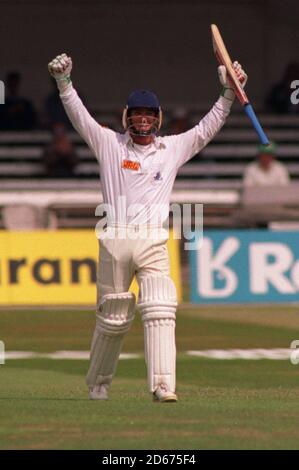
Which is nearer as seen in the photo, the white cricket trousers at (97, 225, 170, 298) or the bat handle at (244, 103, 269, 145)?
the white cricket trousers at (97, 225, 170, 298)

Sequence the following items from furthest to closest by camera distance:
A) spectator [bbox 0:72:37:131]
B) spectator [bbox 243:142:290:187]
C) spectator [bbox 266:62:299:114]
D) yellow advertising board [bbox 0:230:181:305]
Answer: spectator [bbox 266:62:299:114] < spectator [bbox 0:72:37:131] < spectator [bbox 243:142:290:187] < yellow advertising board [bbox 0:230:181:305]

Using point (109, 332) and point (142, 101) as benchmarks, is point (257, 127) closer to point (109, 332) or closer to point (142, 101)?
point (142, 101)

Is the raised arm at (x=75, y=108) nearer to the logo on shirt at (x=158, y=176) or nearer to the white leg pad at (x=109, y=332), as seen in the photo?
the logo on shirt at (x=158, y=176)

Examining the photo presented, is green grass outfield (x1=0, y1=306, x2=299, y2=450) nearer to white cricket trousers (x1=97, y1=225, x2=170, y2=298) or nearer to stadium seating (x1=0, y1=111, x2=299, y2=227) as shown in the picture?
white cricket trousers (x1=97, y1=225, x2=170, y2=298)

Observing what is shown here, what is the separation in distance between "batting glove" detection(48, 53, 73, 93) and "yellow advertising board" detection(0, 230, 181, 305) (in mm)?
9536

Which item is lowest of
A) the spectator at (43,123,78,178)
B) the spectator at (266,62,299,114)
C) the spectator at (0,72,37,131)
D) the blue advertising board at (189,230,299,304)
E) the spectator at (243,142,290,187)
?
the blue advertising board at (189,230,299,304)

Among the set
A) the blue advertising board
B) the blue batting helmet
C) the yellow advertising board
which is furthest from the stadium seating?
the blue batting helmet

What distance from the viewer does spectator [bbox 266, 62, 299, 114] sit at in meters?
25.3

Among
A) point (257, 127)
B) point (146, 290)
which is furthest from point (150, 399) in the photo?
point (257, 127)

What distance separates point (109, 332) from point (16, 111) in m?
16.1

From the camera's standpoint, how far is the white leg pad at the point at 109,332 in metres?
9.32

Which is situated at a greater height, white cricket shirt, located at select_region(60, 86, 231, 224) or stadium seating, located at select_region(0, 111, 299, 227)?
stadium seating, located at select_region(0, 111, 299, 227)
